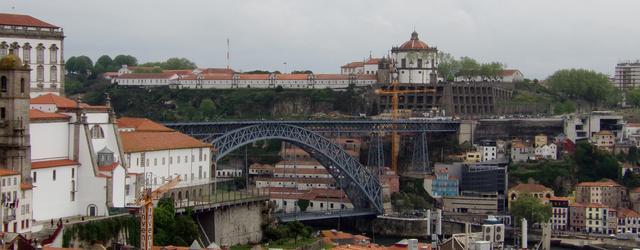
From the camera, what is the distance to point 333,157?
66.3 meters

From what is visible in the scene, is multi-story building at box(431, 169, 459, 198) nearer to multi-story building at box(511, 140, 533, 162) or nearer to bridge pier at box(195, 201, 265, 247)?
multi-story building at box(511, 140, 533, 162)

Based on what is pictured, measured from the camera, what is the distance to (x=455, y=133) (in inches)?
3211

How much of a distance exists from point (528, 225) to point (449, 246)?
95.4ft

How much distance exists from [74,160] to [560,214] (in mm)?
32447

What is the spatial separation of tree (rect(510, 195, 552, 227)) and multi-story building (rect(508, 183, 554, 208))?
2545 millimetres

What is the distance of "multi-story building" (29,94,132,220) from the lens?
41812mm

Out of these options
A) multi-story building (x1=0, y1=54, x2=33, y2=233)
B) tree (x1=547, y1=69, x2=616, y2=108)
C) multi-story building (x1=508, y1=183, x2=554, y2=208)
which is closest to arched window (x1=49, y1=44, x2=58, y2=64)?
multi-story building (x1=0, y1=54, x2=33, y2=233)

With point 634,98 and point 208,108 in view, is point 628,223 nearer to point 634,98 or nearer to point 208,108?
point 634,98

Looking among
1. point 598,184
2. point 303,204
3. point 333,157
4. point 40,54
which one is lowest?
point 303,204

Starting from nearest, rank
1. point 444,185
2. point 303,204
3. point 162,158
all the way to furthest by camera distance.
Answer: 1. point 162,158
2. point 303,204
3. point 444,185

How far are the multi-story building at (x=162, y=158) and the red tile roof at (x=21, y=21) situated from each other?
5.44 m

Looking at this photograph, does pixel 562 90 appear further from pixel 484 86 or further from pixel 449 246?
pixel 449 246

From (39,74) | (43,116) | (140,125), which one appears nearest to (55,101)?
(43,116)

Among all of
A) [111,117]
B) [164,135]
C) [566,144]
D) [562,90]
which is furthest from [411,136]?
[111,117]
